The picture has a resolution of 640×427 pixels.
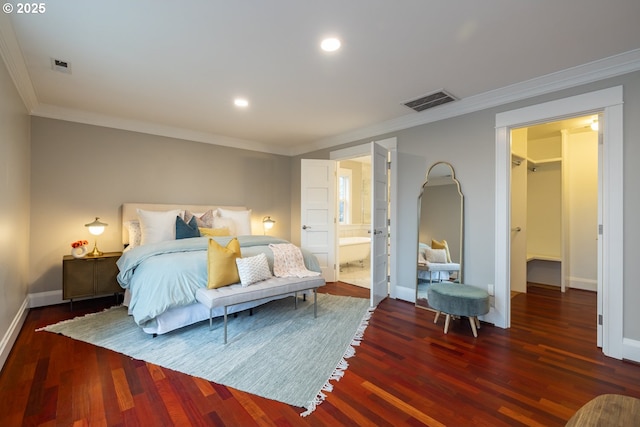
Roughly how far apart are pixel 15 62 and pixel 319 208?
3.74m

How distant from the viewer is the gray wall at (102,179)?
362 centimetres

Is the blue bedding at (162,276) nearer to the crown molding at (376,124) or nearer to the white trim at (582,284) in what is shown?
the crown molding at (376,124)

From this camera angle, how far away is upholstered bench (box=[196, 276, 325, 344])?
2.69 m

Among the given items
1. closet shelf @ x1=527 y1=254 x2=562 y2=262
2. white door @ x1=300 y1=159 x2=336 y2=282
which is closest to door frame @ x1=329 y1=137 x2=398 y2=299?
white door @ x1=300 y1=159 x2=336 y2=282

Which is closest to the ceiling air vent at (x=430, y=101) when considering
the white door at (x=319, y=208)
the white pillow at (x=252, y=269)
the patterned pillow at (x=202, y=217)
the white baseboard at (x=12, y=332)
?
the white door at (x=319, y=208)

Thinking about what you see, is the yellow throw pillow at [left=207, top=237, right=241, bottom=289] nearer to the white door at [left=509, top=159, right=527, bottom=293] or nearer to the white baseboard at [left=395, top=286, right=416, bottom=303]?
the white baseboard at [left=395, top=286, right=416, bottom=303]

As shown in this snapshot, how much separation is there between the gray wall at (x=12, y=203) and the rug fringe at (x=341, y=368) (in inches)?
94.1

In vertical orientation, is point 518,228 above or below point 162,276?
above

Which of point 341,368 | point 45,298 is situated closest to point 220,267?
point 341,368

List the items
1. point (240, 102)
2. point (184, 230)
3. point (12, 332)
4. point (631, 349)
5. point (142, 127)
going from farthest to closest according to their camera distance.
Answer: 1. point (142, 127)
2. point (184, 230)
3. point (240, 102)
4. point (12, 332)
5. point (631, 349)

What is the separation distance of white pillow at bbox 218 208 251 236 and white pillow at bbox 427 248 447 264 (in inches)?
111

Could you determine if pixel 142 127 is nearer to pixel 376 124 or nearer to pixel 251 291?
pixel 251 291

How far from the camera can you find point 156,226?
12.7 feet

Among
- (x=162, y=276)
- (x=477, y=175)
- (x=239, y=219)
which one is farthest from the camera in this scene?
(x=239, y=219)
